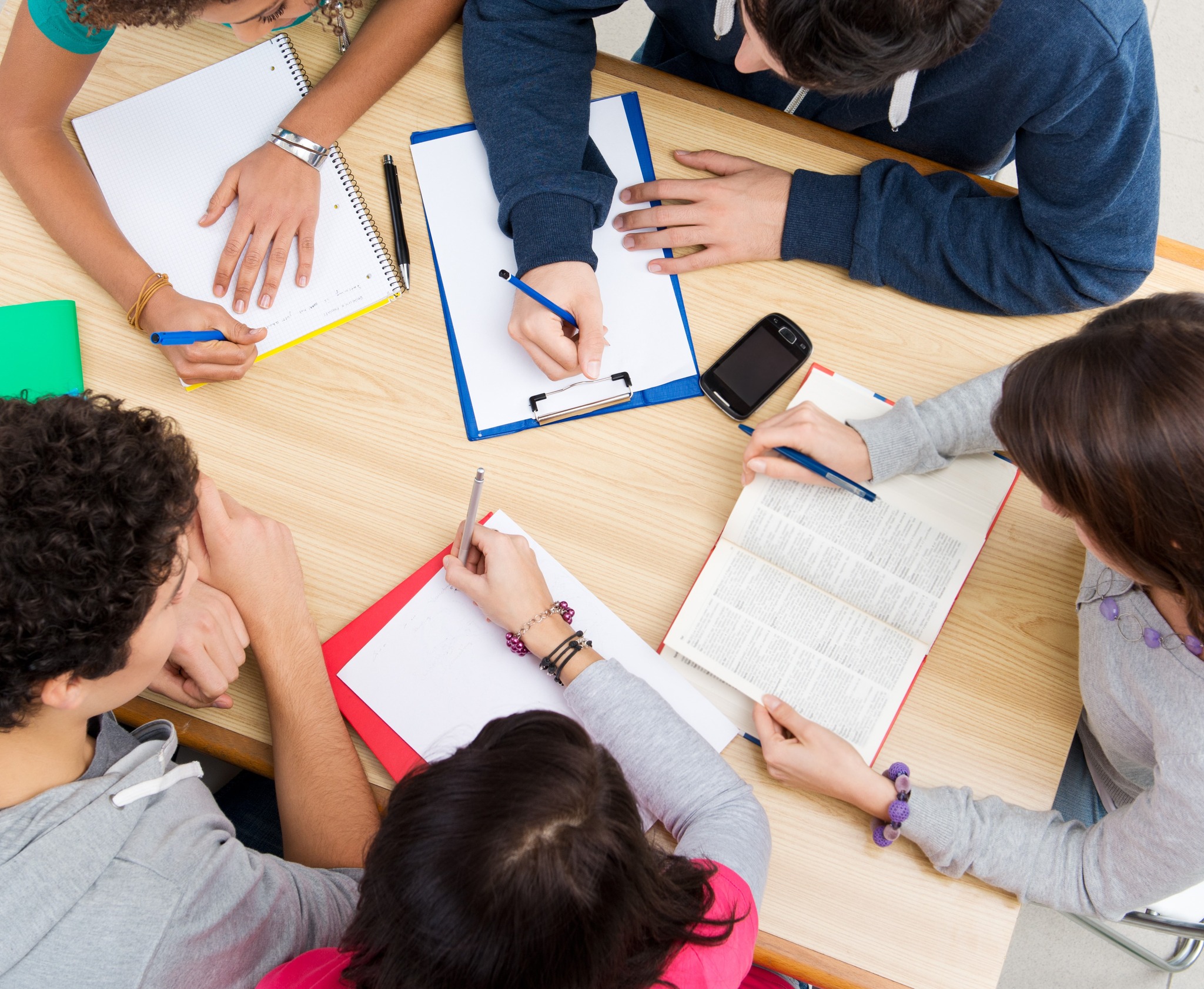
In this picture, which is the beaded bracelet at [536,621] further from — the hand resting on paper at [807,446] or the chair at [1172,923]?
the chair at [1172,923]

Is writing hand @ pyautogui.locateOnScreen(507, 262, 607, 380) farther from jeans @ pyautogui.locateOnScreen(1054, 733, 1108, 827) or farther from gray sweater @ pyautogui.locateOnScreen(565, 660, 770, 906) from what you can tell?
jeans @ pyautogui.locateOnScreen(1054, 733, 1108, 827)

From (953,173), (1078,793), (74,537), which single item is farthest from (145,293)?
(1078,793)

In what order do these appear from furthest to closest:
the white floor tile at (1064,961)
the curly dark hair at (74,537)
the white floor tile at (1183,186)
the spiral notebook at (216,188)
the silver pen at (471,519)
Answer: the white floor tile at (1183,186) → the white floor tile at (1064,961) → the spiral notebook at (216,188) → the silver pen at (471,519) → the curly dark hair at (74,537)

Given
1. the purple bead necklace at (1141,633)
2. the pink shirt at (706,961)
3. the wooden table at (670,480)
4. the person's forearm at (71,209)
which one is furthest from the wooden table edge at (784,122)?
the pink shirt at (706,961)

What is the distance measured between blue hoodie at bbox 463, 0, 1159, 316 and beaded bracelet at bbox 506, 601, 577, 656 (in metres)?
0.40

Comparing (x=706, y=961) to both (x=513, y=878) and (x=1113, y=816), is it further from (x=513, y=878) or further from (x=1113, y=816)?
(x=1113, y=816)

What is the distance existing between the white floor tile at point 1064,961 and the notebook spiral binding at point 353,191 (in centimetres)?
166

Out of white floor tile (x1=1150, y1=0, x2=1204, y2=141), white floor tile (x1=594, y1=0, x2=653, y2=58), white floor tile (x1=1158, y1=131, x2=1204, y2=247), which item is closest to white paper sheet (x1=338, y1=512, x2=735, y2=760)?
white floor tile (x1=594, y1=0, x2=653, y2=58)

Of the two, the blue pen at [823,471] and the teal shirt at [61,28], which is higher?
the teal shirt at [61,28]

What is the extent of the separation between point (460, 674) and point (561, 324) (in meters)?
0.41

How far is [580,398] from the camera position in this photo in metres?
0.96

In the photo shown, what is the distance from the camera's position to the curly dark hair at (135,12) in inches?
31.8

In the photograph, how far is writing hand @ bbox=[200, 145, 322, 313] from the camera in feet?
3.15

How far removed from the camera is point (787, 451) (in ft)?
3.01
